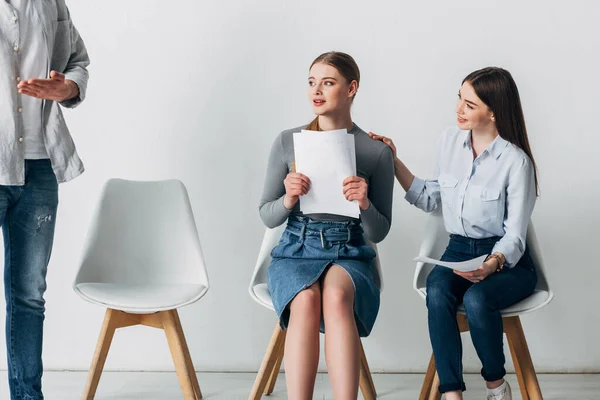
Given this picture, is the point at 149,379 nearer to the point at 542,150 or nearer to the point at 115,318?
the point at 115,318

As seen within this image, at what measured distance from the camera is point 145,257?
Result: 103 inches

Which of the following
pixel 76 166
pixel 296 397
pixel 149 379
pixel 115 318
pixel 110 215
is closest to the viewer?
pixel 296 397

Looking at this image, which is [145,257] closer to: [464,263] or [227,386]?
[227,386]

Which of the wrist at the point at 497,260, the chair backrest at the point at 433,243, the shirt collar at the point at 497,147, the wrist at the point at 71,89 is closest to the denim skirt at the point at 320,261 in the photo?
the chair backrest at the point at 433,243

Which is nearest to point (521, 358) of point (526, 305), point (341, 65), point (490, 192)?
point (526, 305)

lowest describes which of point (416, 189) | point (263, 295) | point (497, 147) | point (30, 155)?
point (263, 295)

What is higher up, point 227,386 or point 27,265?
point 27,265

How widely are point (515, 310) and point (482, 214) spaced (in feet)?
1.03

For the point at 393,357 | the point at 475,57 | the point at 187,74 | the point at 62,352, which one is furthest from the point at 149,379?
the point at 475,57

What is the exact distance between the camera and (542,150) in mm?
2865

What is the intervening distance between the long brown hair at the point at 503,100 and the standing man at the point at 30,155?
122 cm

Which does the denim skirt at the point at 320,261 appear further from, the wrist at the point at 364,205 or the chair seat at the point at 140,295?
the chair seat at the point at 140,295

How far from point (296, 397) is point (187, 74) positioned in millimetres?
1421

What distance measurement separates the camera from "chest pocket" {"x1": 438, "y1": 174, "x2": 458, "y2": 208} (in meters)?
2.38
